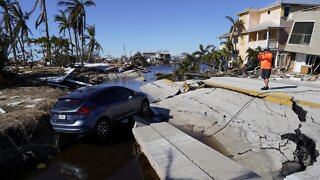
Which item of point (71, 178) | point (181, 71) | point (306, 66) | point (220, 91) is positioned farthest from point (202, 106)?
point (181, 71)

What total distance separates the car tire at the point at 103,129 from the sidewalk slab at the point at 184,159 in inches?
45.0

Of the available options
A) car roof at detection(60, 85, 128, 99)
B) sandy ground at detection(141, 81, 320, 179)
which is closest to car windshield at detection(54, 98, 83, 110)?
car roof at detection(60, 85, 128, 99)

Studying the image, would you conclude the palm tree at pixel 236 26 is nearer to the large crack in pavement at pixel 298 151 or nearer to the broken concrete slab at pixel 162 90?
the broken concrete slab at pixel 162 90

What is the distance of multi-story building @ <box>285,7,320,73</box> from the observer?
21516 mm

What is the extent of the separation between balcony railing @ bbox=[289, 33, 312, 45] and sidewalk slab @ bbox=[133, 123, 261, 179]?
2037 centimetres

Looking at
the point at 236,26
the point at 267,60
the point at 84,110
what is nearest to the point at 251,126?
the point at 267,60

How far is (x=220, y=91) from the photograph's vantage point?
41.2 feet

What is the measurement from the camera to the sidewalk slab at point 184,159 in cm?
520

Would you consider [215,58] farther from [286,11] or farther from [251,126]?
[251,126]

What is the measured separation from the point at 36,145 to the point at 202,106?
22.9ft

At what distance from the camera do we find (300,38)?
23.7 meters

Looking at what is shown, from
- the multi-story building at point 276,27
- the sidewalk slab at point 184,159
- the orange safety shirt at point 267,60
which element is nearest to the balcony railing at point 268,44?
the multi-story building at point 276,27

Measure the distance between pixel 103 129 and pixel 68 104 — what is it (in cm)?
140

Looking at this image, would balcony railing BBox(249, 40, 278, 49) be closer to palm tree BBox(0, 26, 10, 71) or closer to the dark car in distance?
the dark car in distance
